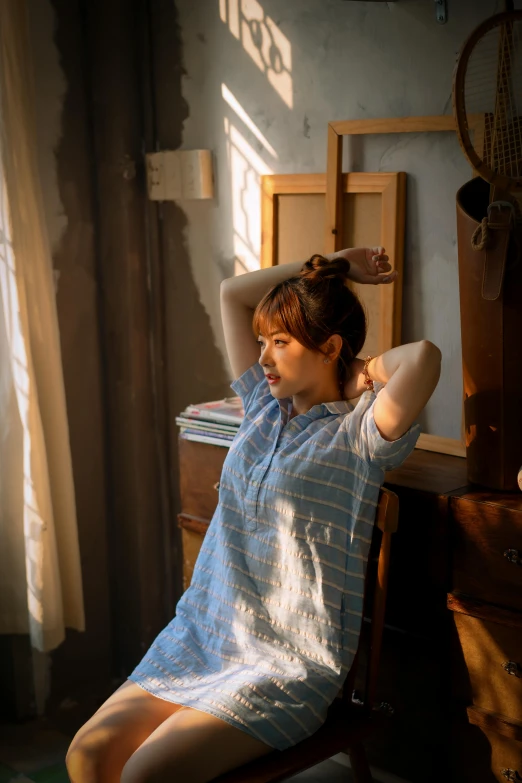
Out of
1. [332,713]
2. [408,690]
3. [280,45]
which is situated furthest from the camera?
[280,45]

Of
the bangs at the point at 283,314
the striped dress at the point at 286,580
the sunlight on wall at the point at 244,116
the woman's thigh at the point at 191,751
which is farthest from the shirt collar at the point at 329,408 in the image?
the sunlight on wall at the point at 244,116

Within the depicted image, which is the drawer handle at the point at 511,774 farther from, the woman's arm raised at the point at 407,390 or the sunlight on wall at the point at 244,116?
the sunlight on wall at the point at 244,116

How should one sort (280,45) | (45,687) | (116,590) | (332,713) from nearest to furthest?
(332,713), (280,45), (45,687), (116,590)

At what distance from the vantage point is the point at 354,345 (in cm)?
178

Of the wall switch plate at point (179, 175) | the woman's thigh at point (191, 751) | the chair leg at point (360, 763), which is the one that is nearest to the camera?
the woman's thigh at point (191, 751)

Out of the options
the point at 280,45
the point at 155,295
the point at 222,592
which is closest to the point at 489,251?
the point at 222,592

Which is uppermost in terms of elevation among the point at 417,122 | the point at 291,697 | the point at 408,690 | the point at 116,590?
the point at 417,122

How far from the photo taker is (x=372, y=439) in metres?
1.59

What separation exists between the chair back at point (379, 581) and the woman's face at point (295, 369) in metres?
0.24

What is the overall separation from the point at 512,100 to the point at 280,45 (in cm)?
74

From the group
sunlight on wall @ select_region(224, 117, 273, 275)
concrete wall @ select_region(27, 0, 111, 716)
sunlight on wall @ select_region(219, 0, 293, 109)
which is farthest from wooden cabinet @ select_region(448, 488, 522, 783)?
concrete wall @ select_region(27, 0, 111, 716)

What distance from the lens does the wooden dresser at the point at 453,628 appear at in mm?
1630

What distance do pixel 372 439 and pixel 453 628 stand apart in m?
0.43

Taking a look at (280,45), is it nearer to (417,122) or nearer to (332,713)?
(417,122)
